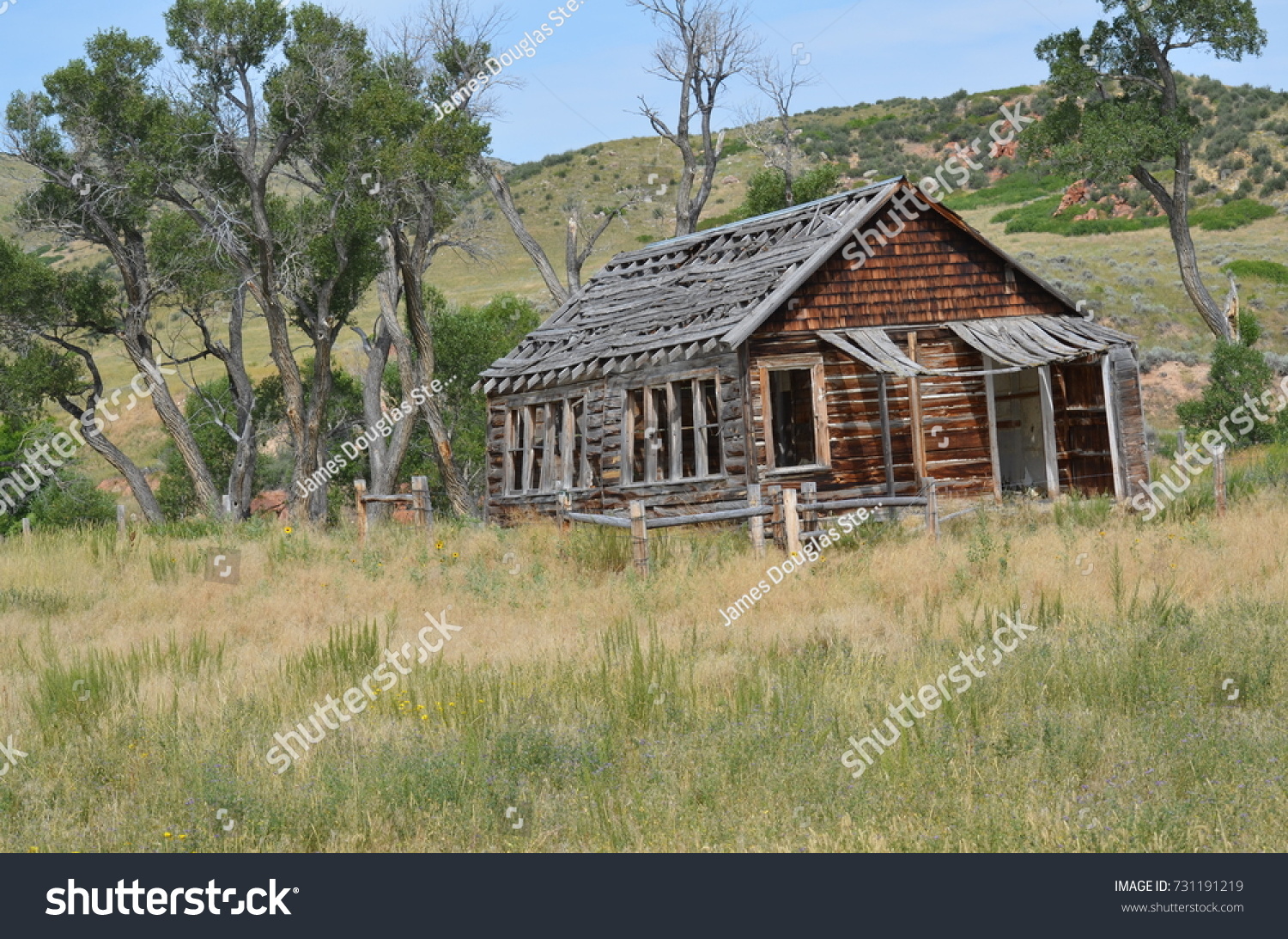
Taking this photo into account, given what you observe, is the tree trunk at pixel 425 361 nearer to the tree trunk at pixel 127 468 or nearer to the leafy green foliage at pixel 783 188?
the tree trunk at pixel 127 468

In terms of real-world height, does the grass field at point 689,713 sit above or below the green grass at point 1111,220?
below

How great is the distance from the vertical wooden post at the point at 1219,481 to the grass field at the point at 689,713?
1.98 m

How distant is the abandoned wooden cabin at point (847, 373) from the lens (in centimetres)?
1797

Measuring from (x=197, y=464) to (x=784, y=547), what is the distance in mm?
16115

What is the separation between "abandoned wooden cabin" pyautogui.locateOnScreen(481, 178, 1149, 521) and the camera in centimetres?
1797

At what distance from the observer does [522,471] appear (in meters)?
22.5

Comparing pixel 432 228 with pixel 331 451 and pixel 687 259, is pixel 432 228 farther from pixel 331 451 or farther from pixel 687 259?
pixel 331 451

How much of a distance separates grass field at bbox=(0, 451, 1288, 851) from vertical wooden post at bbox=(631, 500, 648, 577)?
9.0 inches

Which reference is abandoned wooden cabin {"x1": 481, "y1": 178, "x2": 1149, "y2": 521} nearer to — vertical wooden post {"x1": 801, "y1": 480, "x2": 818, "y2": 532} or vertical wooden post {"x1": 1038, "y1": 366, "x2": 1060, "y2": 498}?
vertical wooden post {"x1": 1038, "y1": 366, "x2": 1060, "y2": 498}

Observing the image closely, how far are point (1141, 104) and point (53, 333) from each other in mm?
24643

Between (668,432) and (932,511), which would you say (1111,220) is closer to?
(668,432)

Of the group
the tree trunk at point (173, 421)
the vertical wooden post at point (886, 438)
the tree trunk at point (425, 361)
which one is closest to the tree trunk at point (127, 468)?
the tree trunk at point (173, 421)

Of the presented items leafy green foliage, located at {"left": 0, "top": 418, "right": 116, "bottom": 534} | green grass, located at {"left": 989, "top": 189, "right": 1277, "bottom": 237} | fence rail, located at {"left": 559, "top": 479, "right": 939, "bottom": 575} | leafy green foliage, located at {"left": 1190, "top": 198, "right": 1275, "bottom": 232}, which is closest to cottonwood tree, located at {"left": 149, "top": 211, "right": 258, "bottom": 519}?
leafy green foliage, located at {"left": 0, "top": 418, "right": 116, "bottom": 534}
